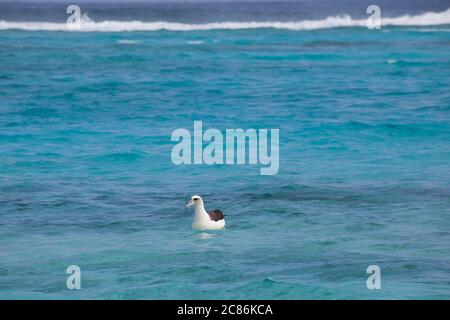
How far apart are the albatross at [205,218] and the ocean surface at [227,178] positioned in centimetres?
13

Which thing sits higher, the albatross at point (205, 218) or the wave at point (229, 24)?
the wave at point (229, 24)

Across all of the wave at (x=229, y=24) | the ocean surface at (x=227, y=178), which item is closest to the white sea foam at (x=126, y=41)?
the ocean surface at (x=227, y=178)

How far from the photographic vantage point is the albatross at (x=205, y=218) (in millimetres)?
11734

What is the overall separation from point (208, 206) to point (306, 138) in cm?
661

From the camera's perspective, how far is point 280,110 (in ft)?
78.2

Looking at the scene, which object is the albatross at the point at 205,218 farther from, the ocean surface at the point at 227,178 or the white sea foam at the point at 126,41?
the white sea foam at the point at 126,41

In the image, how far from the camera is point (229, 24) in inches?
2761

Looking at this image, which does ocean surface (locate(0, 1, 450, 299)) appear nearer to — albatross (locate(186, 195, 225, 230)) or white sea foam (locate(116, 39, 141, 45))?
albatross (locate(186, 195, 225, 230))

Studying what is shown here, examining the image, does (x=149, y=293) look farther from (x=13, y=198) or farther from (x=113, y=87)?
(x=113, y=87)

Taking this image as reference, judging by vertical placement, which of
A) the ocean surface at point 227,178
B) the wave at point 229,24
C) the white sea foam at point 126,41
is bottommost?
the ocean surface at point 227,178

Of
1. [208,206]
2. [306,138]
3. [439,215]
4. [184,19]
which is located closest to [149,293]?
[208,206]

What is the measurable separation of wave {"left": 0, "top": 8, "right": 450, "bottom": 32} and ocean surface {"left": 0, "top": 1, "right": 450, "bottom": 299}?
2365 centimetres

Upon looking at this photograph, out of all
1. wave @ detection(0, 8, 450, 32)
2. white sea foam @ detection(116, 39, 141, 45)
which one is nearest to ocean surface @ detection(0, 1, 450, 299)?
white sea foam @ detection(116, 39, 141, 45)

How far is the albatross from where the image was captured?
11734mm
